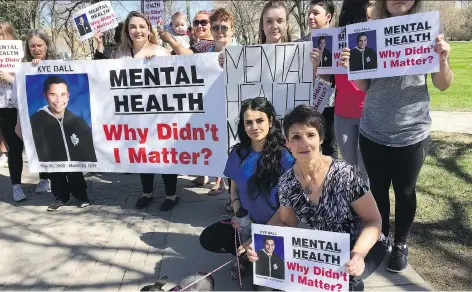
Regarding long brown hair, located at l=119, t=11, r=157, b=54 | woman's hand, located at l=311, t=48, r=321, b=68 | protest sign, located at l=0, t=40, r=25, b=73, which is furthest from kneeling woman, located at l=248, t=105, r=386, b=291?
protest sign, located at l=0, t=40, r=25, b=73

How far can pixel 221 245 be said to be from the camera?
316cm

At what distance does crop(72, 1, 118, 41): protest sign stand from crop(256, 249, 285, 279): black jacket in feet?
13.4

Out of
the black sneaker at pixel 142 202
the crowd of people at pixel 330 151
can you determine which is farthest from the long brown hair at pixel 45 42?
the black sneaker at pixel 142 202

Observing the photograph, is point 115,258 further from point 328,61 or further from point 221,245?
point 328,61

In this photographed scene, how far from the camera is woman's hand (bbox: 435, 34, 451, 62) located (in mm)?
2568

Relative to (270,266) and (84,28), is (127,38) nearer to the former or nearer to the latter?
(84,28)

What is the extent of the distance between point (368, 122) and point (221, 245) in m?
1.39

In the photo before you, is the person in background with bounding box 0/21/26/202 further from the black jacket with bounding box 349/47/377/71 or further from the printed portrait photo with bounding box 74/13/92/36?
the black jacket with bounding box 349/47/377/71

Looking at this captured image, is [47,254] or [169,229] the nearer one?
[47,254]

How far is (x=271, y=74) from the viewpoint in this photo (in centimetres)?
381

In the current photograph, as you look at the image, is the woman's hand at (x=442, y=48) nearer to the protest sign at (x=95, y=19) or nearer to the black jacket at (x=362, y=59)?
the black jacket at (x=362, y=59)

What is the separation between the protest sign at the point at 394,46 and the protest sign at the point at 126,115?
1524mm

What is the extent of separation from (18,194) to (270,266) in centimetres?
372

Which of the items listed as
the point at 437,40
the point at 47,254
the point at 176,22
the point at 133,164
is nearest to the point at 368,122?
the point at 437,40
